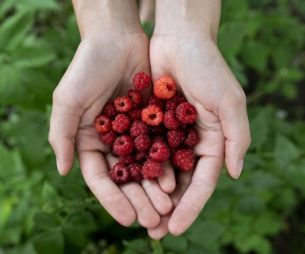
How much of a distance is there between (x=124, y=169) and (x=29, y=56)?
0.70m

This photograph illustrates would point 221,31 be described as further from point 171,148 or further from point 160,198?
point 160,198

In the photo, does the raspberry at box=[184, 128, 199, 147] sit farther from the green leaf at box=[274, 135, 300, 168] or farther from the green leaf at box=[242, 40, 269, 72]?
the green leaf at box=[242, 40, 269, 72]

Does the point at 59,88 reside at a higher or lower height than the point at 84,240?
higher

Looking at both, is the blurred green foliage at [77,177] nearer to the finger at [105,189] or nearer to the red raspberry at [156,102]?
the finger at [105,189]

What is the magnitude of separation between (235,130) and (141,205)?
38 cm

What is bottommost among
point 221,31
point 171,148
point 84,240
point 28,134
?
point 84,240

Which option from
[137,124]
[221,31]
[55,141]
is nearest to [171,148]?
[137,124]

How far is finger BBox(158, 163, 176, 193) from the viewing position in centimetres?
168

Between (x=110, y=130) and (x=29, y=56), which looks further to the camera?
(x=29, y=56)

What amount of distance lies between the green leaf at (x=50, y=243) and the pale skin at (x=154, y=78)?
302mm

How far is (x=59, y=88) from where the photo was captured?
1744 mm

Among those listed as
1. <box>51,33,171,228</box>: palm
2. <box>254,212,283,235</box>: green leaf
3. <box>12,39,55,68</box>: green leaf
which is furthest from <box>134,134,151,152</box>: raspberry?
<box>254,212,283,235</box>: green leaf

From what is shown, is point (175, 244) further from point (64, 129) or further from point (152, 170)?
point (64, 129)

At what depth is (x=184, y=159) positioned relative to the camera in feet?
5.65
